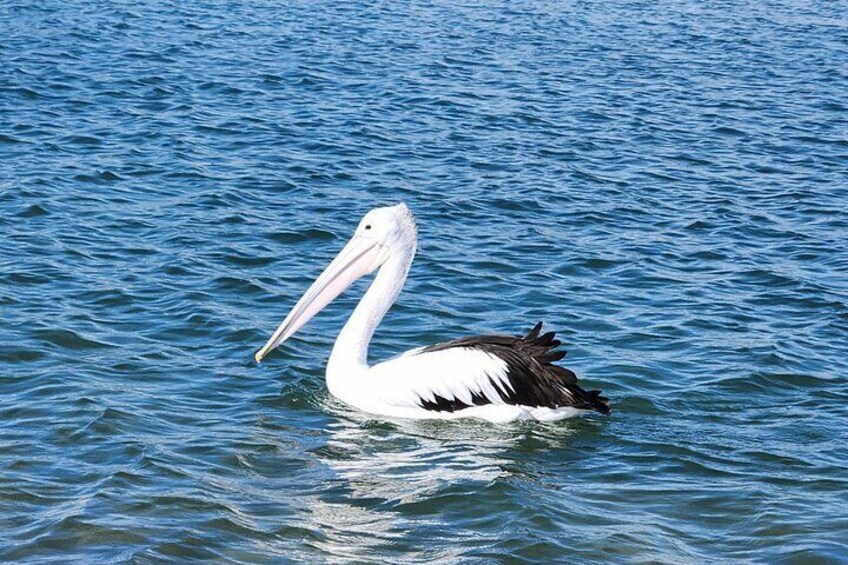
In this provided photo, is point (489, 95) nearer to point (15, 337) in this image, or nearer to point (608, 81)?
point (608, 81)

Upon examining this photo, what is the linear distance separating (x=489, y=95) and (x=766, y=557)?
32.6ft

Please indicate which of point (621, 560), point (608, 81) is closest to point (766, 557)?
point (621, 560)

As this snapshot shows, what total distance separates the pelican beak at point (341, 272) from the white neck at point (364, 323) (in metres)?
0.09

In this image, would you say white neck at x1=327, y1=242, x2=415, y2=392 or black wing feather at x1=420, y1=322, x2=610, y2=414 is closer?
black wing feather at x1=420, y1=322, x2=610, y2=414

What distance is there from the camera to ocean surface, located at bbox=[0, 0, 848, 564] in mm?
6137

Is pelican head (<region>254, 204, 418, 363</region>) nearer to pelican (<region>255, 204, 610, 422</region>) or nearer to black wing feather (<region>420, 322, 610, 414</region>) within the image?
pelican (<region>255, 204, 610, 422</region>)


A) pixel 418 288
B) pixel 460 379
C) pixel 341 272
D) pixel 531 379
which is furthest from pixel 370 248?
pixel 418 288

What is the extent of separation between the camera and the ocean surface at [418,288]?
6137 millimetres

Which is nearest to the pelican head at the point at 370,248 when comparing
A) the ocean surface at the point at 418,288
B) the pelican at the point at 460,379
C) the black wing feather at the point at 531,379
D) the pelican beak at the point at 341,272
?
the pelican beak at the point at 341,272

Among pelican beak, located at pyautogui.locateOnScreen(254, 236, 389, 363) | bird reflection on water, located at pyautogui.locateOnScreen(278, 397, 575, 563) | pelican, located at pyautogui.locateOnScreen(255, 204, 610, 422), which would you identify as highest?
pelican beak, located at pyautogui.locateOnScreen(254, 236, 389, 363)

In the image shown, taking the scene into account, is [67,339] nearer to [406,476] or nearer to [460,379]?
[460,379]

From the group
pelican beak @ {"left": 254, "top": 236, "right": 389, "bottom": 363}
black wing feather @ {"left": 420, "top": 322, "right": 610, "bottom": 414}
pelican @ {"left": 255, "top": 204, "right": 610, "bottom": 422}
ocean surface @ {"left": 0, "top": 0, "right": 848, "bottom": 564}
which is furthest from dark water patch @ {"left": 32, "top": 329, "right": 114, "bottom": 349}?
black wing feather @ {"left": 420, "top": 322, "right": 610, "bottom": 414}

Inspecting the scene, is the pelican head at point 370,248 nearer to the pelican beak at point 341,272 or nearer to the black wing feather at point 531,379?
the pelican beak at point 341,272

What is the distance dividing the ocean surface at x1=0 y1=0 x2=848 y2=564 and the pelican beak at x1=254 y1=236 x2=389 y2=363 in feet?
1.36
